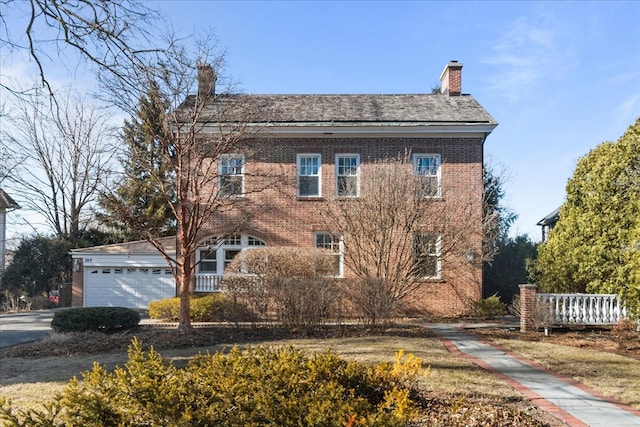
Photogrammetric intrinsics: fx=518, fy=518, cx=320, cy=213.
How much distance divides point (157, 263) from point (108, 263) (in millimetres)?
2254

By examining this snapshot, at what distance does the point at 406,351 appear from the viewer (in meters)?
10.9

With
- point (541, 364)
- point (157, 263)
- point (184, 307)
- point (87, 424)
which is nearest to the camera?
point (87, 424)

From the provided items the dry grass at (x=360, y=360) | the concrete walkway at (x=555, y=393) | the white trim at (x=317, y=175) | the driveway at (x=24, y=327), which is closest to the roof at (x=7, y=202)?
the driveway at (x=24, y=327)

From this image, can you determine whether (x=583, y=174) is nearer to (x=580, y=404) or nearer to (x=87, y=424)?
(x=580, y=404)

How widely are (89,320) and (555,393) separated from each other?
11.2 m

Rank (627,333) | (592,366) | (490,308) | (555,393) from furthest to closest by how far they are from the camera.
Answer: (490,308)
(627,333)
(592,366)
(555,393)

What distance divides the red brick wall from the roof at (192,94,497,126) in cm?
77

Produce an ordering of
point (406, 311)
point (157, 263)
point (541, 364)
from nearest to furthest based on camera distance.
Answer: point (541, 364), point (406, 311), point (157, 263)

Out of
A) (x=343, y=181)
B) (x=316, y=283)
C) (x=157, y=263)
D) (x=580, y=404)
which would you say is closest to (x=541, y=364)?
(x=580, y=404)

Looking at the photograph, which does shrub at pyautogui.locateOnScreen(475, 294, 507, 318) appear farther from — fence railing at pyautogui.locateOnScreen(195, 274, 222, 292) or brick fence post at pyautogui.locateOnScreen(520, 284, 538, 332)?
fence railing at pyautogui.locateOnScreen(195, 274, 222, 292)

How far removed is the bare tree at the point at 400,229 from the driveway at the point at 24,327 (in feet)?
31.0

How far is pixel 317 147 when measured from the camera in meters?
20.5

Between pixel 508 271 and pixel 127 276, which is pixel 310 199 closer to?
pixel 127 276

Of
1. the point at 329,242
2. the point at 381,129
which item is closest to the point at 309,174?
the point at 329,242
